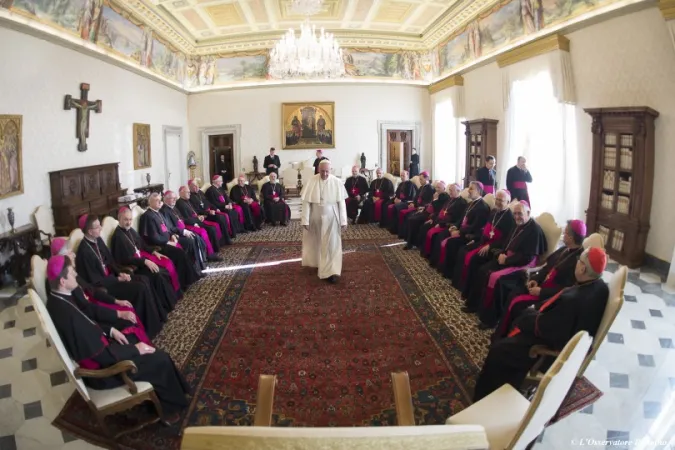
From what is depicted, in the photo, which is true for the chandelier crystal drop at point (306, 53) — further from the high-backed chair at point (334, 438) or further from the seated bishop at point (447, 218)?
the high-backed chair at point (334, 438)

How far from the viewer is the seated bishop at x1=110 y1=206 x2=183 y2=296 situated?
570cm

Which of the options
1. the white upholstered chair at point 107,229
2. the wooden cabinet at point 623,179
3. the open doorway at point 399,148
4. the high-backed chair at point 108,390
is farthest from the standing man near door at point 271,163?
the high-backed chair at point 108,390

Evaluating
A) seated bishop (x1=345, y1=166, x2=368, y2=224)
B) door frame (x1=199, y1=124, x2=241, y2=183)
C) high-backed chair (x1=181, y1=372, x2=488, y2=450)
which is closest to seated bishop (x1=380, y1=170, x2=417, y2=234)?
seated bishop (x1=345, y1=166, x2=368, y2=224)

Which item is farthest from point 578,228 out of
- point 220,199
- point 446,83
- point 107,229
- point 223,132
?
point 223,132

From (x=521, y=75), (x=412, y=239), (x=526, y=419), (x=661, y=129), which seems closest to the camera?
(x=526, y=419)

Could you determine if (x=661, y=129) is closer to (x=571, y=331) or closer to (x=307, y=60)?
(x=571, y=331)

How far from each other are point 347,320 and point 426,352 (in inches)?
45.9

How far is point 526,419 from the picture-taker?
6.64 feet

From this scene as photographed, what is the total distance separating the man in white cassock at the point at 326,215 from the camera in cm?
684

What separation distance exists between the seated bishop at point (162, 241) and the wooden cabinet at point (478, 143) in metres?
8.63

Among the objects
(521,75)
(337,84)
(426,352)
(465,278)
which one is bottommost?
(426,352)

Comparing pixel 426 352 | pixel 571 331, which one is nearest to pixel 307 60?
pixel 426 352

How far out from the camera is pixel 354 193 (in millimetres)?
12445

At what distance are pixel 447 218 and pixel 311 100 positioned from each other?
10775 millimetres
